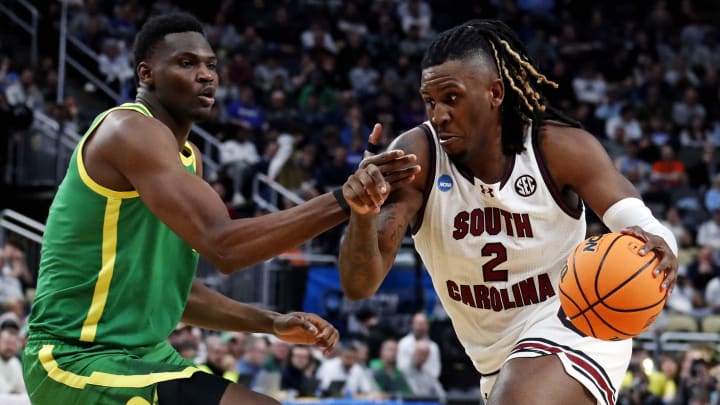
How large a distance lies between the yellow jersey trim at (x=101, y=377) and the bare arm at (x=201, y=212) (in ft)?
1.38

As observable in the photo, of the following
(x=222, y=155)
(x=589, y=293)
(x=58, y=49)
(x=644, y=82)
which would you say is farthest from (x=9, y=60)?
(x=589, y=293)

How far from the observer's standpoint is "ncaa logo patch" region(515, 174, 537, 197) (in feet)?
15.0

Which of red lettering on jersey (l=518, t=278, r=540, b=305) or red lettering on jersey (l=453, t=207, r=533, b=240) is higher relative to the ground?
red lettering on jersey (l=453, t=207, r=533, b=240)

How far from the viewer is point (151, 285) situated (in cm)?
394

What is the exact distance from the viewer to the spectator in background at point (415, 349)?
11.2 metres

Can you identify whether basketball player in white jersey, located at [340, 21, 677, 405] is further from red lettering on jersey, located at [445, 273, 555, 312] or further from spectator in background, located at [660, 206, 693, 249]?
spectator in background, located at [660, 206, 693, 249]

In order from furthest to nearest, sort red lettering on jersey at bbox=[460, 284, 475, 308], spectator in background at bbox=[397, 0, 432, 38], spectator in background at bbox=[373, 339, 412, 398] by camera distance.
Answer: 1. spectator in background at bbox=[397, 0, 432, 38]
2. spectator in background at bbox=[373, 339, 412, 398]
3. red lettering on jersey at bbox=[460, 284, 475, 308]

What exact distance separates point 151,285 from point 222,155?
11.1 m

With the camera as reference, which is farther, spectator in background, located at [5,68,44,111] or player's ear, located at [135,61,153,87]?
spectator in background, located at [5,68,44,111]

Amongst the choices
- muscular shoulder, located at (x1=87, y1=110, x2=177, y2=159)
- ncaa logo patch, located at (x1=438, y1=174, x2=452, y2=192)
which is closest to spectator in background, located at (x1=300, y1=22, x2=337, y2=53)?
ncaa logo patch, located at (x1=438, y1=174, x2=452, y2=192)

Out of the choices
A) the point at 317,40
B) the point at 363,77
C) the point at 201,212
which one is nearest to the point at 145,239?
the point at 201,212

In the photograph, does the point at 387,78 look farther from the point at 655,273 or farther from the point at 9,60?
the point at 655,273

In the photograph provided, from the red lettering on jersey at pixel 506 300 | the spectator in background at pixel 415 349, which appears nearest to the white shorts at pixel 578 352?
the red lettering on jersey at pixel 506 300

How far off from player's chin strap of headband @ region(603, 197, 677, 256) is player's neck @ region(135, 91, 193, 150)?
1.79m
